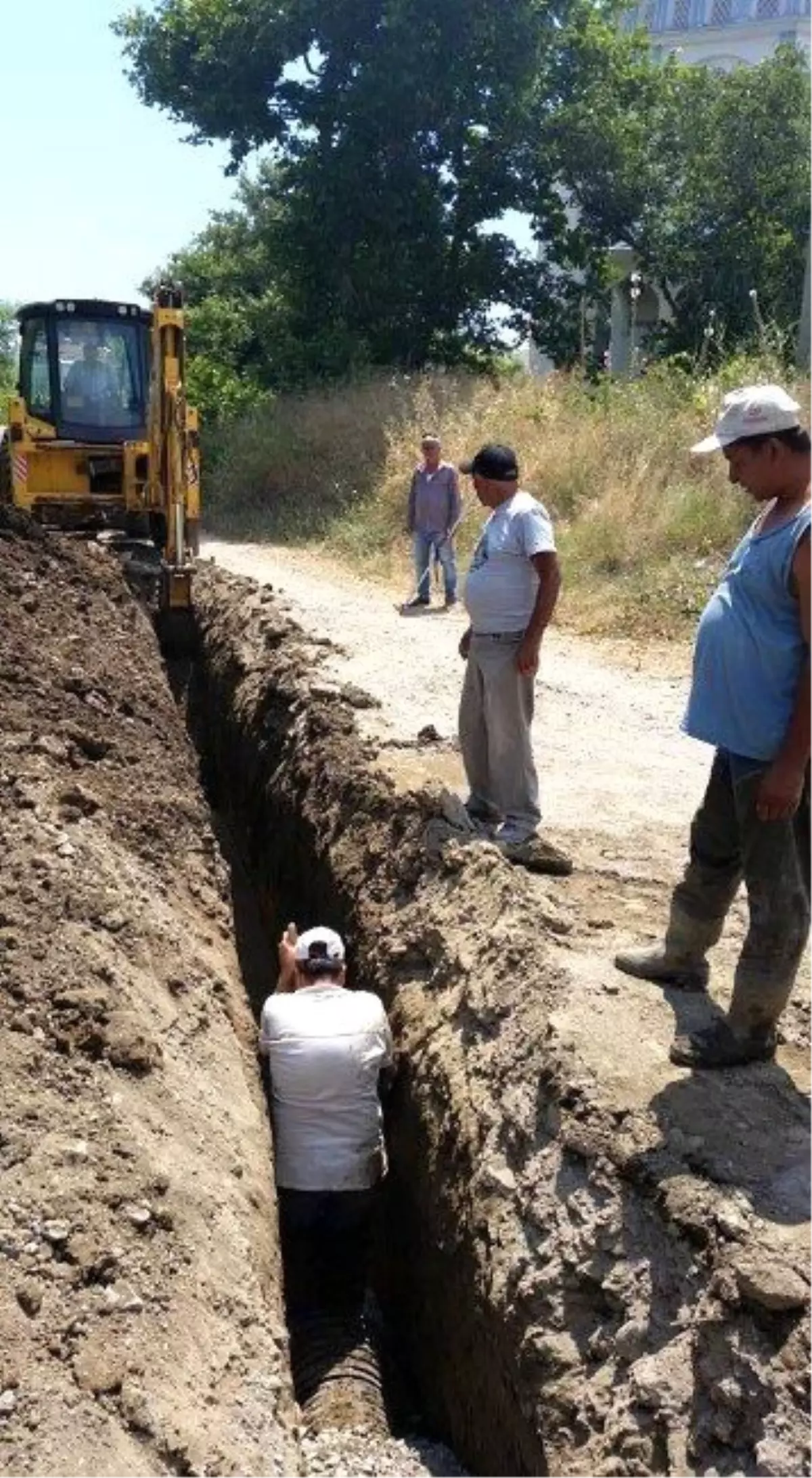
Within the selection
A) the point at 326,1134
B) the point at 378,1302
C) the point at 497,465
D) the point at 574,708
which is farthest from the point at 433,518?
the point at 326,1134

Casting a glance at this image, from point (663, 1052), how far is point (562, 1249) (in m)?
0.72

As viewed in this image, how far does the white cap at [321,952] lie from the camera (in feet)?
17.3

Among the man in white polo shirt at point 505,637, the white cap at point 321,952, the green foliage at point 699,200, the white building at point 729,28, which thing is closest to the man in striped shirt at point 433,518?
the man in white polo shirt at point 505,637

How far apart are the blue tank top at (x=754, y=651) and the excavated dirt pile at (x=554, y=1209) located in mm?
1072

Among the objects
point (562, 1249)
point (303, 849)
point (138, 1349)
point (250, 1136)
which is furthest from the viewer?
point (303, 849)

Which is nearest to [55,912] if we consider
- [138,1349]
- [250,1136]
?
[250,1136]

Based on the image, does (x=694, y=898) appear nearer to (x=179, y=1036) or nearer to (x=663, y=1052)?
(x=663, y=1052)

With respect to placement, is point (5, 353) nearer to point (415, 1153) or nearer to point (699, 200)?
point (699, 200)

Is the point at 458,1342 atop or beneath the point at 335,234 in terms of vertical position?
beneath

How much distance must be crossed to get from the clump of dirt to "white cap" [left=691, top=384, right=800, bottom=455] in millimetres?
2518

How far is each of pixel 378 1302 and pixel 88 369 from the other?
30.7 ft

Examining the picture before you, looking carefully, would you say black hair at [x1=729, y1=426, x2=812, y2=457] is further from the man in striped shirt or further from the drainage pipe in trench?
the man in striped shirt

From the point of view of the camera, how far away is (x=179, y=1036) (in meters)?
4.85

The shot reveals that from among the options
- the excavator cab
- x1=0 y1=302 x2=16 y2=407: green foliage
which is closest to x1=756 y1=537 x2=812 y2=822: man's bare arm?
the excavator cab
